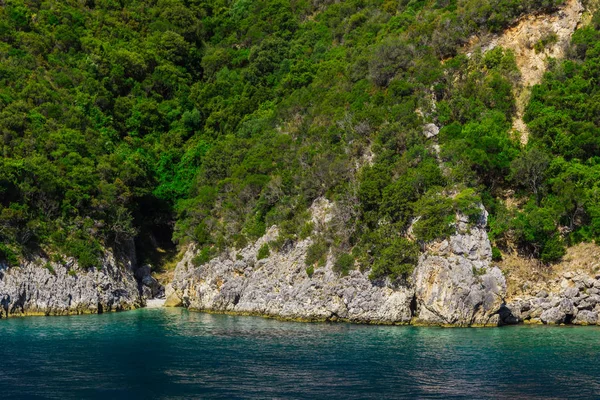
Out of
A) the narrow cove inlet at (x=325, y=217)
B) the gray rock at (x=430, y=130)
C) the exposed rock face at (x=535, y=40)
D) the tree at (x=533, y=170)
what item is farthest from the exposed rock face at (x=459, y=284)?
the exposed rock face at (x=535, y=40)

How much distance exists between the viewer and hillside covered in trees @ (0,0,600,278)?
5466 cm

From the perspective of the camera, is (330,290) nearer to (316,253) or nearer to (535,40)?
(316,253)

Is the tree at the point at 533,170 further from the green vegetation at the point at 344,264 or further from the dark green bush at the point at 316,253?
the dark green bush at the point at 316,253

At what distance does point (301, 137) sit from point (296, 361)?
40.5 metres

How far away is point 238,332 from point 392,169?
2092 centimetres

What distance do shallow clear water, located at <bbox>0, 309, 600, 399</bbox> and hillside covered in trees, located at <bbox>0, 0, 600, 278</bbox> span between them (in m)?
10.7

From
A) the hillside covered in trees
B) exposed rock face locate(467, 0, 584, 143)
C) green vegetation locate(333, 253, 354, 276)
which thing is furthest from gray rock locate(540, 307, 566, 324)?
exposed rock face locate(467, 0, 584, 143)

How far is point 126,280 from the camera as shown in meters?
67.0

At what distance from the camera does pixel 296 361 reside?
3462 centimetres

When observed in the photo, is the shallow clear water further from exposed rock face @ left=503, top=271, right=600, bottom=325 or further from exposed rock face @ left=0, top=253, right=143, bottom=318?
exposed rock face @ left=0, top=253, right=143, bottom=318

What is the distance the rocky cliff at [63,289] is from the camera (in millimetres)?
56750

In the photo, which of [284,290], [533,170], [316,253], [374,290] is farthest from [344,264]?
[533,170]

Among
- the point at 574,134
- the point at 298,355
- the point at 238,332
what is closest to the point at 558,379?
the point at 298,355

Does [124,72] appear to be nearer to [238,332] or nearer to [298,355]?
[238,332]
